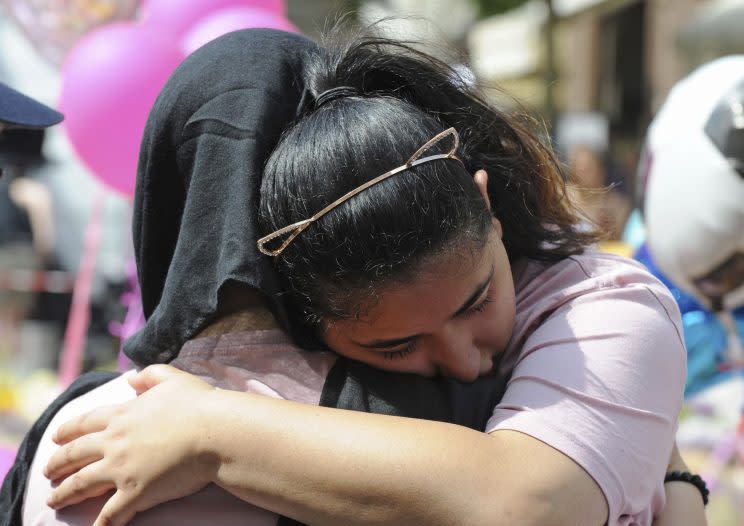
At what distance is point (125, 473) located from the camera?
1.18m

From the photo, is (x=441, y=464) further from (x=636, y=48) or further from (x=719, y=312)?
(x=636, y=48)

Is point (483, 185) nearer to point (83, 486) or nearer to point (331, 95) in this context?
point (331, 95)

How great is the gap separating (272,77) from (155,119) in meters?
0.20

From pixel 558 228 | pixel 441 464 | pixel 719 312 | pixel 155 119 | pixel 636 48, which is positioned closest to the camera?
pixel 441 464

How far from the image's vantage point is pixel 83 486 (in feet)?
3.96

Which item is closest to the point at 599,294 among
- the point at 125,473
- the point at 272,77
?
the point at 272,77

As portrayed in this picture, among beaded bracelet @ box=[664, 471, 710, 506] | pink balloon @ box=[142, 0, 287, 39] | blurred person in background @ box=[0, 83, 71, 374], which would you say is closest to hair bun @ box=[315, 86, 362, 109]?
beaded bracelet @ box=[664, 471, 710, 506]

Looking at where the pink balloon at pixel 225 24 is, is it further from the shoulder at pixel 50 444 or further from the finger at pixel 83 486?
the finger at pixel 83 486

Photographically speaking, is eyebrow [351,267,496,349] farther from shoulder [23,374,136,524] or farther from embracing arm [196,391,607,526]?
shoulder [23,374,136,524]

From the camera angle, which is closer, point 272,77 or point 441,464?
point 441,464

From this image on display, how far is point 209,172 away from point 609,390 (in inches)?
24.7

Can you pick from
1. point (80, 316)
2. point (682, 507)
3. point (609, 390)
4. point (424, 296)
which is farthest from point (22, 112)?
point (80, 316)

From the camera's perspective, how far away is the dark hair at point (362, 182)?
122 cm

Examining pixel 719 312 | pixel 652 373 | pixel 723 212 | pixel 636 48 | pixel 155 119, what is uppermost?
pixel 155 119
